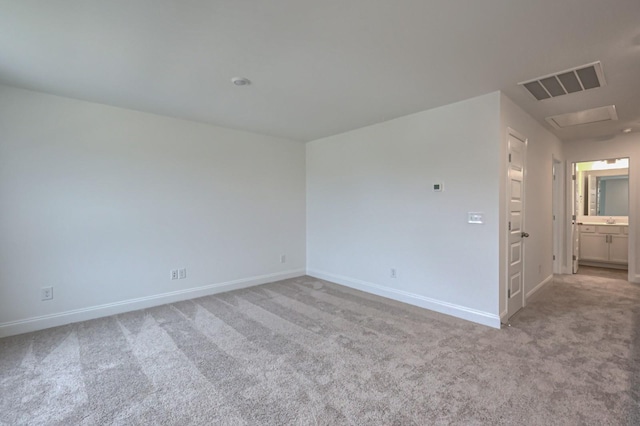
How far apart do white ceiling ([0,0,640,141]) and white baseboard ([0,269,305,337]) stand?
2.39 m

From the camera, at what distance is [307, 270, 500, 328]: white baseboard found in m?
3.22

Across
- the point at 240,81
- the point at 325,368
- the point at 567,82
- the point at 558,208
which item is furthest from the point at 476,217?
the point at 558,208

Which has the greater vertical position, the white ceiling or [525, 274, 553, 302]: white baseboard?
the white ceiling

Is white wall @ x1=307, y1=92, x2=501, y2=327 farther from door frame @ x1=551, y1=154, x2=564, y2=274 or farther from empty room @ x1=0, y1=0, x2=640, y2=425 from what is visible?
door frame @ x1=551, y1=154, x2=564, y2=274

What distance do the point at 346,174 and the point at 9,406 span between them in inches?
167

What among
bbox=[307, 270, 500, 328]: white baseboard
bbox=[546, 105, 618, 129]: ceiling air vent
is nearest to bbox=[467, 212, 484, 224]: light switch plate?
bbox=[307, 270, 500, 328]: white baseboard

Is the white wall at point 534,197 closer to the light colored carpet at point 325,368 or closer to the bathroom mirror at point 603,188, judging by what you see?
the light colored carpet at point 325,368

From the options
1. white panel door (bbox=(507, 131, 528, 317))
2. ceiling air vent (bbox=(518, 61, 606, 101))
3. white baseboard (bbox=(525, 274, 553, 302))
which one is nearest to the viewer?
ceiling air vent (bbox=(518, 61, 606, 101))

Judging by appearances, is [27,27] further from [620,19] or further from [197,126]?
[620,19]

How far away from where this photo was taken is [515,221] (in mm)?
3527

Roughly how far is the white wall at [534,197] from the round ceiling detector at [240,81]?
260 cm

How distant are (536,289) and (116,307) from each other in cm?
562

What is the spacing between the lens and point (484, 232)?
3.24 m

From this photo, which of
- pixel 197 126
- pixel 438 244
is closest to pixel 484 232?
pixel 438 244
